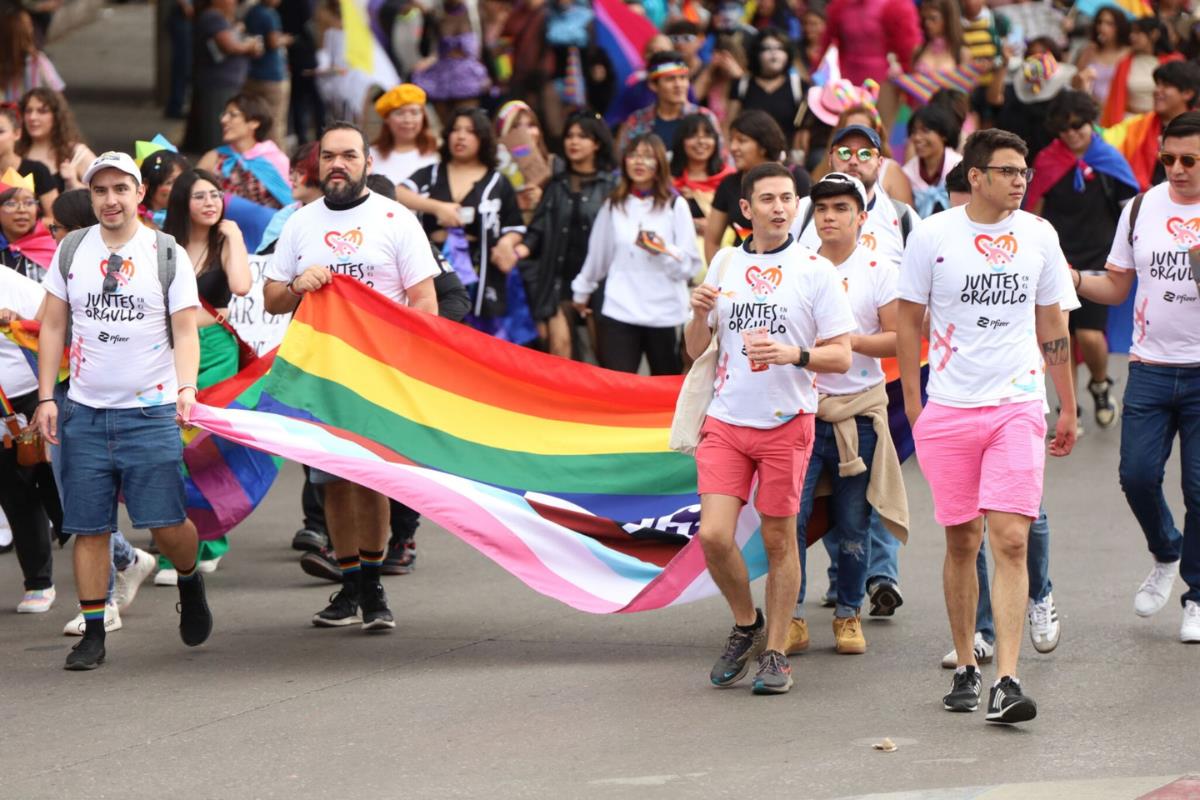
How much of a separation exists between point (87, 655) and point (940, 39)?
978 cm

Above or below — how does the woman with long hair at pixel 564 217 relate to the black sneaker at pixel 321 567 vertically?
above

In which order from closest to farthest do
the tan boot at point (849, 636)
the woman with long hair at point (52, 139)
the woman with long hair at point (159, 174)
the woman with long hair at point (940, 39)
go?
the tan boot at point (849, 636)
the woman with long hair at point (159, 174)
the woman with long hair at point (52, 139)
the woman with long hair at point (940, 39)

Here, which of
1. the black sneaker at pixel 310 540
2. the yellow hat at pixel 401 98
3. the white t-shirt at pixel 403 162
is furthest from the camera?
the white t-shirt at pixel 403 162

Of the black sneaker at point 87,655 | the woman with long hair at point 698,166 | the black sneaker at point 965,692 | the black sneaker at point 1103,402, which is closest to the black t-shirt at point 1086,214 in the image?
the black sneaker at point 1103,402

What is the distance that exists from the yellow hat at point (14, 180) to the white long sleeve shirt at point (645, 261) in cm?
326

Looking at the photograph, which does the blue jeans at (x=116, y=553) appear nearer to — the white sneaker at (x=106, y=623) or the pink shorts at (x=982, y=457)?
the white sneaker at (x=106, y=623)

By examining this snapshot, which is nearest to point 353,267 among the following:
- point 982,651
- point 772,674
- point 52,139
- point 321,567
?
point 321,567

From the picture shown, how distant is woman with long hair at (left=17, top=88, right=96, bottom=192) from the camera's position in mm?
11797

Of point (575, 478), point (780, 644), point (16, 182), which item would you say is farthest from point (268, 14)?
point (780, 644)

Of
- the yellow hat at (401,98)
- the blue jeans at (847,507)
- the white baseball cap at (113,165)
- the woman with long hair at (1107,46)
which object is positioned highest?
the woman with long hair at (1107,46)

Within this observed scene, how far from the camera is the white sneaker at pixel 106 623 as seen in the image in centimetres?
863

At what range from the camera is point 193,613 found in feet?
26.8

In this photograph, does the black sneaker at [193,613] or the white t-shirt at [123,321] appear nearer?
the white t-shirt at [123,321]

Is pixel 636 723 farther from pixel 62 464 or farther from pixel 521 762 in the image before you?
pixel 62 464
